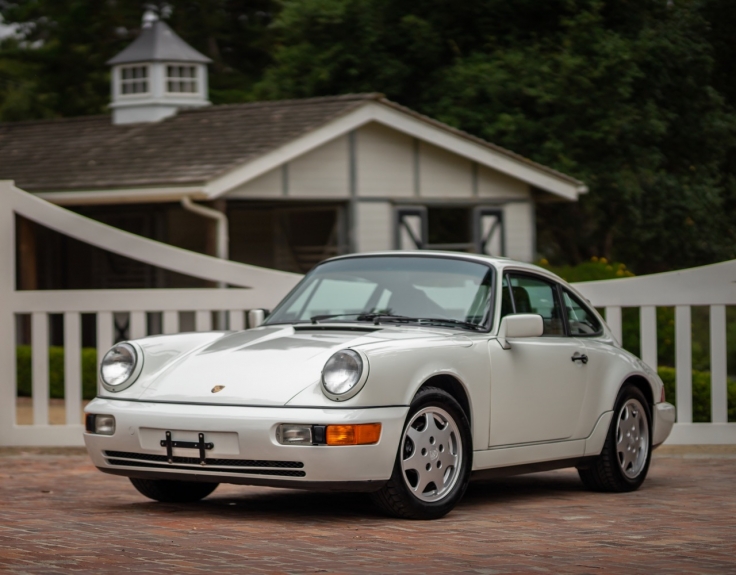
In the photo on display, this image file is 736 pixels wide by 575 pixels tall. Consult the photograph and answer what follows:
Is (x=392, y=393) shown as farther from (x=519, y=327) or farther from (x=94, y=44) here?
(x=94, y=44)

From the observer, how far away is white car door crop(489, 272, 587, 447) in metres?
7.84

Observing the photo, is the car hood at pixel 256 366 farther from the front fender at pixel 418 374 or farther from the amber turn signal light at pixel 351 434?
the amber turn signal light at pixel 351 434

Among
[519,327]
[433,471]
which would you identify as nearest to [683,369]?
[519,327]

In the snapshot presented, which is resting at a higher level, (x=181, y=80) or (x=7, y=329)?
(x=181, y=80)

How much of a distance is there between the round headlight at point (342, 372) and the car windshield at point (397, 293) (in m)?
0.95

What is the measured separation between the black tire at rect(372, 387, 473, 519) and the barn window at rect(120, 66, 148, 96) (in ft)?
61.9

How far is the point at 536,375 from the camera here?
8.12 m

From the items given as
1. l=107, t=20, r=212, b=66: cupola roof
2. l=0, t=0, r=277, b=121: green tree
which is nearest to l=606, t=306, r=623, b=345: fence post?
l=107, t=20, r=212, b=66: cupola roof

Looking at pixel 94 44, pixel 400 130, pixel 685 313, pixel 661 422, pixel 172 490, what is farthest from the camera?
pixel 94 44

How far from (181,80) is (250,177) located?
6.14 meters

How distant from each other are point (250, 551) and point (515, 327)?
2.38 metres

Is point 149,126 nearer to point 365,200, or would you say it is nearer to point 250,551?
point 365,200

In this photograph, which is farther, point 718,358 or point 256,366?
point 718,358

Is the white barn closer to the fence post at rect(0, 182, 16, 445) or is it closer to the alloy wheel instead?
the fence post at rect(0, 182, 16, 445)
